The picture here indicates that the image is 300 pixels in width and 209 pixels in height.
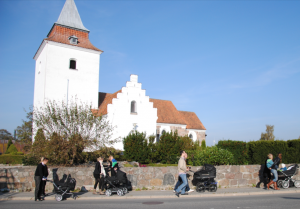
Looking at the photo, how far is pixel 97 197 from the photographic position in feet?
35.1

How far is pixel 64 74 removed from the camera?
28.9 m

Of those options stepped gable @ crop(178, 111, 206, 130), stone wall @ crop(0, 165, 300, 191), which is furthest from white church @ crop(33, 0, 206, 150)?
stone wall @ crop(0, 165, 300, 191)

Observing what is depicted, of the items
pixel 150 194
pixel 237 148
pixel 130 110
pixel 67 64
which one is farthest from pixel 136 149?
pixel 67 64

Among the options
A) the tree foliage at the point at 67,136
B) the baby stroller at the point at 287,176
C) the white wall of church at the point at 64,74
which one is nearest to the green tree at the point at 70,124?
the tree foliage at the point at 67,136

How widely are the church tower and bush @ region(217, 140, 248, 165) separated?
17394 millimetres

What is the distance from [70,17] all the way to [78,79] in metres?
8.11

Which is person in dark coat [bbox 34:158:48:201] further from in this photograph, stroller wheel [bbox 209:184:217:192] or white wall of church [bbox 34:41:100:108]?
white wall of church [bbox 34:41:100:108]

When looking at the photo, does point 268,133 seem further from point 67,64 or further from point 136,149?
point 67,64

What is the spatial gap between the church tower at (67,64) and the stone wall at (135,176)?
16.4 m

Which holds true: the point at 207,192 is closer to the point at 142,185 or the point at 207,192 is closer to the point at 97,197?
the point at 142,185

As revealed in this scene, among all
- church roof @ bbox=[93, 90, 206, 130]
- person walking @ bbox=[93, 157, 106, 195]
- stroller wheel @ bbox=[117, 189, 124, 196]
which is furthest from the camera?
church roof @ bbox=[93, 90, 206, 130]

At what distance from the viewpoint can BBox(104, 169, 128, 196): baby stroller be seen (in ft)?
35.9

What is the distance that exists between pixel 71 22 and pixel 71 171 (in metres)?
23.8

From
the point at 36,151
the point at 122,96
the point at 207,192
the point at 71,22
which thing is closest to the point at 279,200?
the point at 207,192
